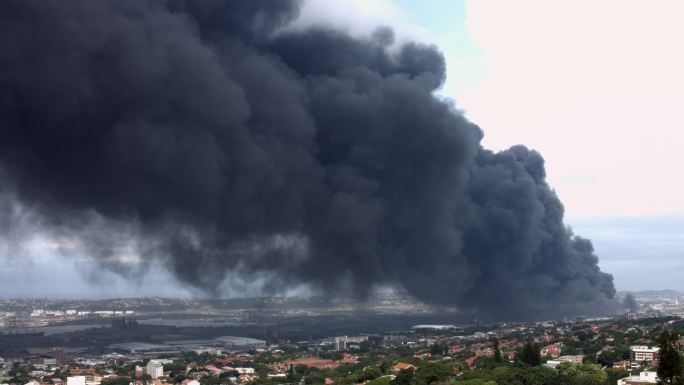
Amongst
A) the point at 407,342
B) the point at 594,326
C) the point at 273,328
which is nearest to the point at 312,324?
the point at 273,328

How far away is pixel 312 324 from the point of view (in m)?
81.7

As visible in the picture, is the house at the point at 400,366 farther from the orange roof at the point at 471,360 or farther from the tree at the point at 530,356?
the tree at the point at 530,356

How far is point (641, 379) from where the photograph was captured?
3256 centimetres

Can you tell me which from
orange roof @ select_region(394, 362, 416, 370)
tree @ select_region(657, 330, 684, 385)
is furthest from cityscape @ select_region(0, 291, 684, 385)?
tree @ select_region(657, 330, 684, 385)

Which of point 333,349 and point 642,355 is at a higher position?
point 333,349

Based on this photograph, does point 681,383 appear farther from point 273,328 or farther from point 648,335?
point 273,328

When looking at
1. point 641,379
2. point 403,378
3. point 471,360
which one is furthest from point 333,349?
point 641,379

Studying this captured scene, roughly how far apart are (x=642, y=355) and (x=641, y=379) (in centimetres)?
752

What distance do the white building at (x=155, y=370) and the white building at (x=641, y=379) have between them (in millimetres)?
20976

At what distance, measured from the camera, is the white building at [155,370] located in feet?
147

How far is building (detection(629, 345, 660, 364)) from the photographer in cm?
3928

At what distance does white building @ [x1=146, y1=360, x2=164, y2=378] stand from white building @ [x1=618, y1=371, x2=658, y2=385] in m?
21.0

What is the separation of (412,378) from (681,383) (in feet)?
36.2

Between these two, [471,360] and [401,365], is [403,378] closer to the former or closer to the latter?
[401,365]
